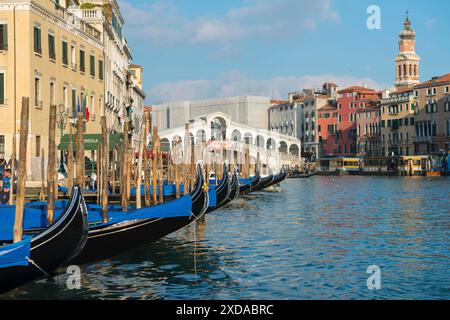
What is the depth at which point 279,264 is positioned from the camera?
9.15 meters

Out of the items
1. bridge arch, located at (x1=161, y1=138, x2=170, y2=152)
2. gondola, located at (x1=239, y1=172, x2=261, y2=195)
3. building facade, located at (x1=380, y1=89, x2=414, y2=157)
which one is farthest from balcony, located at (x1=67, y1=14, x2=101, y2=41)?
building facade, located at (x1=380, y1=89, x2=414, y2=157)

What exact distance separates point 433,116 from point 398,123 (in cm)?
422

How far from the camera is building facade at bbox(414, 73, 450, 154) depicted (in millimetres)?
51594

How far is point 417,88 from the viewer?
5375cm

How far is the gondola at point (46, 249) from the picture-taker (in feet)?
20.6

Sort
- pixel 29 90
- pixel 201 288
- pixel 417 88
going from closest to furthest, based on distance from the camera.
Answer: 1. pixel 201 288
2. pixel 29 90
3. pixel 417 88

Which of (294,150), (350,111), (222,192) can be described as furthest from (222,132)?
(222,192)

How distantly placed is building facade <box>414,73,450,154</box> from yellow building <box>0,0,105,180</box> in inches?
1435

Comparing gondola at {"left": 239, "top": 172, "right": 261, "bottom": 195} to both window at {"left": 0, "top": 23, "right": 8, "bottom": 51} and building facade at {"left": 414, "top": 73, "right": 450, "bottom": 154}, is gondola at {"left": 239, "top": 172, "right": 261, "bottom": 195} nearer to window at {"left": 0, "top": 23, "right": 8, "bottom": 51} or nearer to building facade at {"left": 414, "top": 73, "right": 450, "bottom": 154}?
window at {"left": 0, "top": 23, "right": 8, "bottom": 51}

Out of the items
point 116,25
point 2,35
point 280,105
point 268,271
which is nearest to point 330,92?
point 280,105

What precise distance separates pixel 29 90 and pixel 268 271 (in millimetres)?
9591

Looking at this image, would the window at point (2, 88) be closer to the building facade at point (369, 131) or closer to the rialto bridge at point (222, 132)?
the rialto bridge at point (222, 132)
